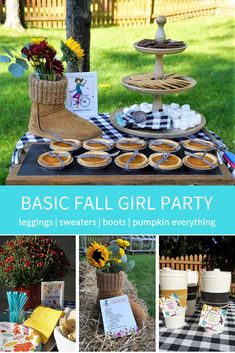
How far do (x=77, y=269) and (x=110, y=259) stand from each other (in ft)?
0.28

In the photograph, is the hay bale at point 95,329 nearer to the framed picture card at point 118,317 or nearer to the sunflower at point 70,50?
the framed picture card at point 118,317

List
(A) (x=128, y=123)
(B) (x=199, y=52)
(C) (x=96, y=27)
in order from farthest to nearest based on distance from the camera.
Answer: (B) (x=199, y=52) < (C) (x=96, y=27) < (A) (x=128, y=123)

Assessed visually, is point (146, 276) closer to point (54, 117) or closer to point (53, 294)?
point (53, 294)

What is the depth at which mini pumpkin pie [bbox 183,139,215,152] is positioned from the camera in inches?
73.2

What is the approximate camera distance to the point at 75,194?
4.89ft

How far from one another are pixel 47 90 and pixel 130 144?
32cm

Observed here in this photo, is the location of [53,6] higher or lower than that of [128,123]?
higher

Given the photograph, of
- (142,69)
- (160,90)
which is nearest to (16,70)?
(160,90)

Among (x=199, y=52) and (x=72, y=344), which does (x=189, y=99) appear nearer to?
(x=199, y=52)

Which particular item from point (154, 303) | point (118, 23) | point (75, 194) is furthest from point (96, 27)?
point (154, 303)

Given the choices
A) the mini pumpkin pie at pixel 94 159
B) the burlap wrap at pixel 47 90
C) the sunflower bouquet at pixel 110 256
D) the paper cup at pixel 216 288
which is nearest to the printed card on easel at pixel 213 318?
the paper cup at pixel 216 288

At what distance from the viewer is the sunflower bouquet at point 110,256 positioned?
145 cm

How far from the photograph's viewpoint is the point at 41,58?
6.13 ft

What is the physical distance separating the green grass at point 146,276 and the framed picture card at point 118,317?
47 millimetres
